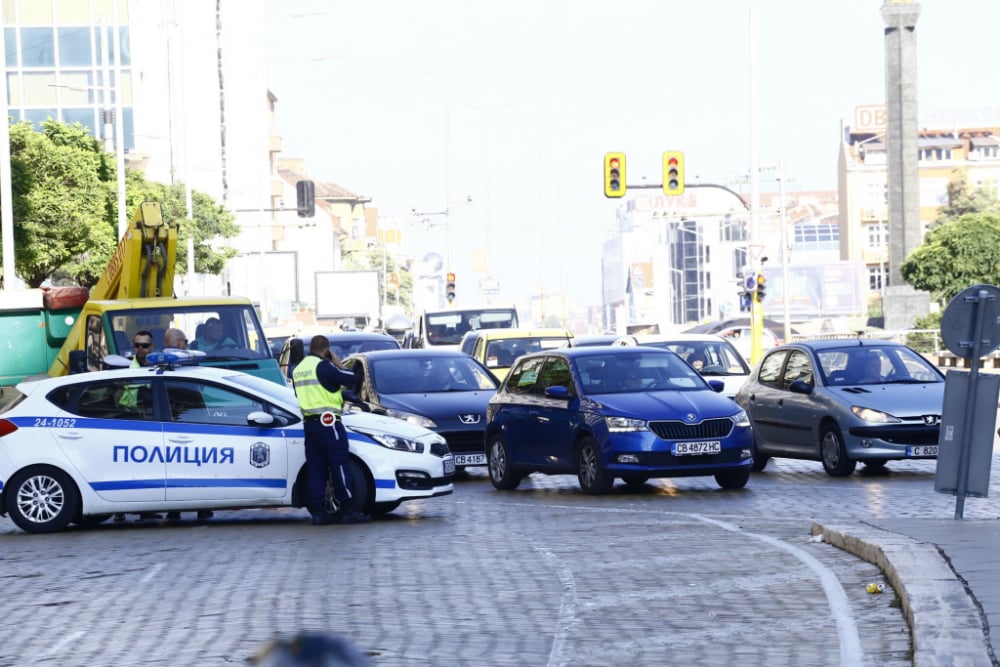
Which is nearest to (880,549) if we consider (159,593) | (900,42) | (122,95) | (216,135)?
(159,593)

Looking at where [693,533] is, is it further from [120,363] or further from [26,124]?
[26,124]

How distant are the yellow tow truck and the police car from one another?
19.7 ft

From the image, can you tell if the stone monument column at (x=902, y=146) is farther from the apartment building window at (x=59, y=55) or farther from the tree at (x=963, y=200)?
the tree at (x=963, y=200)

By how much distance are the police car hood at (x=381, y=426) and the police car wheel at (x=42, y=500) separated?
2409mm

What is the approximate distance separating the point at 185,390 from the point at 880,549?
6.92 m

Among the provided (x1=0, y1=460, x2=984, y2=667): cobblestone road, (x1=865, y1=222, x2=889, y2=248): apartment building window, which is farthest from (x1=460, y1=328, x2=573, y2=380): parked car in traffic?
(x1=865, y1=222, x2=889, y2=248): apartment building window

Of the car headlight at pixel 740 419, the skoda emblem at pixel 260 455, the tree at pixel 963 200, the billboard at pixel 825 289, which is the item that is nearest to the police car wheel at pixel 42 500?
the skoda emblem at pixel 260 455

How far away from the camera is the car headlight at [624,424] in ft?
58.5

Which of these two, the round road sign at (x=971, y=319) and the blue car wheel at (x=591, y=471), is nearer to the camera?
the round road sign at (x=971, y=319)

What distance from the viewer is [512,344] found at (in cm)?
2923

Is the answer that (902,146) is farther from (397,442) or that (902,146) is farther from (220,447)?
(220,447)

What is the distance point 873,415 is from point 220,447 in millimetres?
7300

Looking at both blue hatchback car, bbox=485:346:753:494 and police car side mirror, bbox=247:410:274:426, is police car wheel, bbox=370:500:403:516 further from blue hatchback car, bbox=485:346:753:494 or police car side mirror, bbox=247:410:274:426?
blue hatchback car, bbox=485:346:753:494

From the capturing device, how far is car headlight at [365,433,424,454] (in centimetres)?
1594
